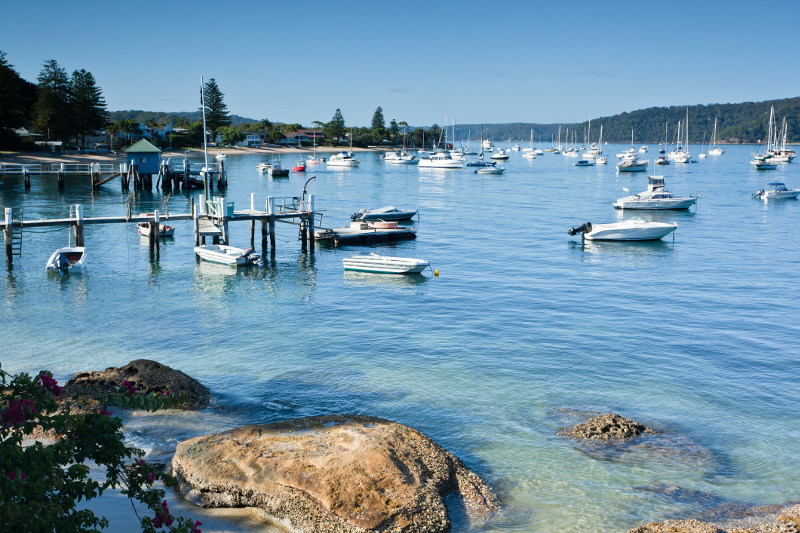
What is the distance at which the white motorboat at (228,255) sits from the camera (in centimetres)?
3778

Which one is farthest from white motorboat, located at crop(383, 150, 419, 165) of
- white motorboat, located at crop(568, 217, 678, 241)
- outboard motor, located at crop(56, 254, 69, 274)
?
outboard motor, located at crop(56, 254, 69, 274)

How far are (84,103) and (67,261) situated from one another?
9084 centimetres

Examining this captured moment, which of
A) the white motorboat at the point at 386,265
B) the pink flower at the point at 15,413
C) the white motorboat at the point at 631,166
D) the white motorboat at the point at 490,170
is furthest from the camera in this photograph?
the white motorboat at the point at 631,166

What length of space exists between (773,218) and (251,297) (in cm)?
5543

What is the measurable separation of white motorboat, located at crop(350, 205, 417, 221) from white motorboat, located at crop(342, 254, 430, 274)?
55.9 ft

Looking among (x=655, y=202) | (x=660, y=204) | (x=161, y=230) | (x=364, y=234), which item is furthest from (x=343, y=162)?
(x=364, y=234)

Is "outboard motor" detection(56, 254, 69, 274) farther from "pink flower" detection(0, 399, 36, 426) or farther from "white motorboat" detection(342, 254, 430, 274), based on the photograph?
"pink flower" detection(0, 399, 36, 426)

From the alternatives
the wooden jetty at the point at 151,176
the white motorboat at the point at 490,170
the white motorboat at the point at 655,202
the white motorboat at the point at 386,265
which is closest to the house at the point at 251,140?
the white motorboat at the point at 490,170

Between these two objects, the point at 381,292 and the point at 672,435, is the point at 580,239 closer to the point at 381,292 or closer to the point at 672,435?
the point at 381,292

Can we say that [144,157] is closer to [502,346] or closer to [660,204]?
[660,204]

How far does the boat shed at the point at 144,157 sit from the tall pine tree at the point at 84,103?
40585 mm

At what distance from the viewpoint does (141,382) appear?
1772 cm

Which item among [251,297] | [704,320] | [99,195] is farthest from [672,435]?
[99,195]

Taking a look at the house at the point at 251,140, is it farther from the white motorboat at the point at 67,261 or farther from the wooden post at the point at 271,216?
the white motorboat at the point at 67,261
